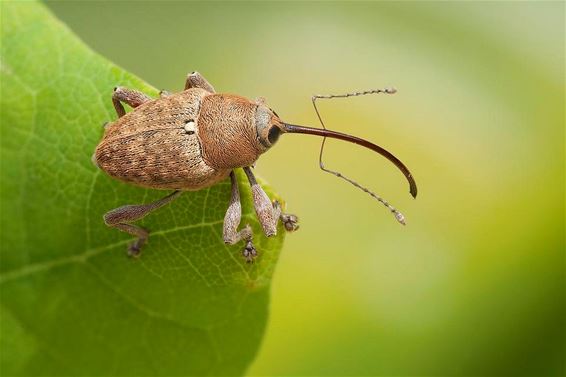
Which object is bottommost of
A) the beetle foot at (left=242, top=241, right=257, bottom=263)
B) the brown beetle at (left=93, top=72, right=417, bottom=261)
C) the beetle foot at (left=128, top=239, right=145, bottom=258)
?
the beetle foot at (left=242, top=241, right=257, bottom=263)

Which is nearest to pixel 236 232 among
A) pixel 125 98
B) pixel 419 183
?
pixel 125 98

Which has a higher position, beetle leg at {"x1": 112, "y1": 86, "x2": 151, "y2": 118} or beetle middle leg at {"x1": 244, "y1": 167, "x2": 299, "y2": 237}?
beetle leg at {"x1": 112, "y1": 86, "x2": 151, "y2": 118}

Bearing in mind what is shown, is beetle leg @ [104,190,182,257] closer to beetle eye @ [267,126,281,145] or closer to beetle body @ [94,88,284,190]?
beetle body @ [94,88,284,190]

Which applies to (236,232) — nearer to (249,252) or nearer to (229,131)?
(249,252)

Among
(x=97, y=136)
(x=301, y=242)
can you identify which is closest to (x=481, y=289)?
(x=301, y=242)

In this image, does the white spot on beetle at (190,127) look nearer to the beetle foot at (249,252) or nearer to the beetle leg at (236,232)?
the beetle leg at (236,232)

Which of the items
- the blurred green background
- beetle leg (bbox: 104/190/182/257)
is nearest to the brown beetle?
beetle leg (bbox: 104/190/182/257)

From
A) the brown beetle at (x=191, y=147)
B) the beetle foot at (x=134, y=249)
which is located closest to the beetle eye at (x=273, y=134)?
the brown beetle at (x=191, y=147)
